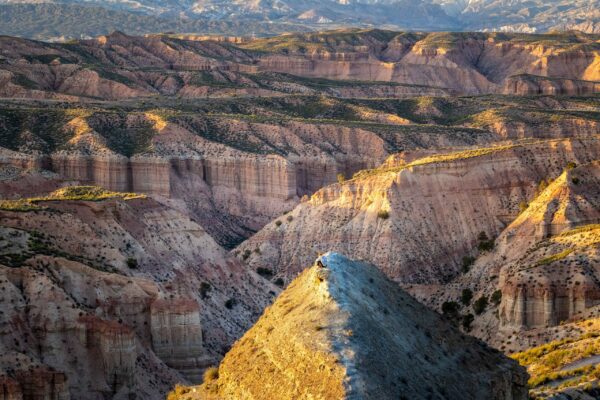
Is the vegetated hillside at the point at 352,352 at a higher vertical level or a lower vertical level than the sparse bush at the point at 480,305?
higher

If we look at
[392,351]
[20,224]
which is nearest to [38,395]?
[20,224]

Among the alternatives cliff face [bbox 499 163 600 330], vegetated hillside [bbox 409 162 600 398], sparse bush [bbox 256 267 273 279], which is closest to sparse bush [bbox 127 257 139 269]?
vegetated hillside [bbox 409 162 600 398]

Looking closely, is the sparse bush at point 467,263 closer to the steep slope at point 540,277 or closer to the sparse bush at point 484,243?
the sparse bush at point 484,243

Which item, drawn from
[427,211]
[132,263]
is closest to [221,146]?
[427,211]

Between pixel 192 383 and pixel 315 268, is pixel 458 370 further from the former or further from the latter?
pixel 192 383

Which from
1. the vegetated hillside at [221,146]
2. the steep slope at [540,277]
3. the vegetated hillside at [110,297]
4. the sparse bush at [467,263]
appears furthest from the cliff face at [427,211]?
the vegetated hillside at [221,146]

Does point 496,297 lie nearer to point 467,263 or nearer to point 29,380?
point 467,263

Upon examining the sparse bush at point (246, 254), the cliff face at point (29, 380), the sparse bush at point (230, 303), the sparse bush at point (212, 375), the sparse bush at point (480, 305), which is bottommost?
the sparse bush at point (246, 254)
